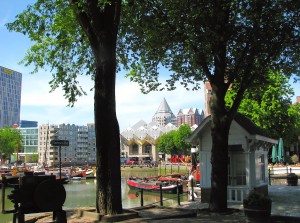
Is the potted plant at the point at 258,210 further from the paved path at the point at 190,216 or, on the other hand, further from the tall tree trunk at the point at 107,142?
the tall tree trunk at the point at 107,142

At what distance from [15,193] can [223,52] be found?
8.80m

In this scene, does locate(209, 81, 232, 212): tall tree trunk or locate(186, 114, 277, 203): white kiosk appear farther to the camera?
locate(186, 114, 277, 203): white kiosk

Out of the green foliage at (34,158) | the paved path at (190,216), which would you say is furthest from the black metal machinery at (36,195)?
the green foliage at (34,158)

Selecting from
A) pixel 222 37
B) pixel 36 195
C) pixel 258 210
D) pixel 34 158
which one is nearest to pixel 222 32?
pixel 222 37

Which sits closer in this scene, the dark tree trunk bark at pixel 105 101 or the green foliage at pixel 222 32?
the dark tree trunk bark at pixel 105 101

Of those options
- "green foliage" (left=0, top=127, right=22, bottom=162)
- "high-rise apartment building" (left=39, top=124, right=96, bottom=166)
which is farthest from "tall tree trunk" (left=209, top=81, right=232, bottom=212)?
"high-rise apartment building" (left=39, top=124, right=96, bottom=166)

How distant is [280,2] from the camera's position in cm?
1252

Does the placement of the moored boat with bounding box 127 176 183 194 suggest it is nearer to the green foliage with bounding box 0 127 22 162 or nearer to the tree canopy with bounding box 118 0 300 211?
the tree canopy with bounding box 118 0 300 211

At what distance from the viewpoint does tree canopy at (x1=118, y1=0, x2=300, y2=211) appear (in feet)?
41.8

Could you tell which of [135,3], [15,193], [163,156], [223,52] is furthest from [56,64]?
[163,156]

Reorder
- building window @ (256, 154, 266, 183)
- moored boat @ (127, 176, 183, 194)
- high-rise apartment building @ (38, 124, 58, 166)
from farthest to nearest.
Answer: high-rise apartment building @ (38, 124, 58, 166), moored boat @ (127, 176, 183, 194), building window @ (256, 154, 266, 183)

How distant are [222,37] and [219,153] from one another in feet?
13.5

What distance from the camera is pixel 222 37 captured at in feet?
Result: 41.9

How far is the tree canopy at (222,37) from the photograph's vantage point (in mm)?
12734
